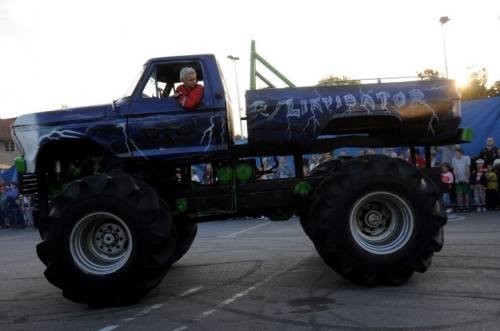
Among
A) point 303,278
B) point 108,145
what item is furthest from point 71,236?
point 303,278

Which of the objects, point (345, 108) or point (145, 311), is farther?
point (345, 108)

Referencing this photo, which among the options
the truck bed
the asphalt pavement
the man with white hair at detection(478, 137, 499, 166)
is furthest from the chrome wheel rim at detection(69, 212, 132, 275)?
the man with white hair at detection(478, 137, 499, 166)

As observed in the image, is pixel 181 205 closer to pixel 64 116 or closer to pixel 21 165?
pixel 64 116

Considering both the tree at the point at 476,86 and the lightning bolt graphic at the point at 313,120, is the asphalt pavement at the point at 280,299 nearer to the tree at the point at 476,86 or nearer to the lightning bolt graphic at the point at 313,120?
the lightning bolt graphic at the point at 313,120

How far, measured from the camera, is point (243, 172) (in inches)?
281

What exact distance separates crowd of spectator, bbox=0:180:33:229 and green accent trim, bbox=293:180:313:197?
16.0 metres

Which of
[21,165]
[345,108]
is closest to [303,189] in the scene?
[345,108]

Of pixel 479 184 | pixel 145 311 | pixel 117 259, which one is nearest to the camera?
pixel 145 311

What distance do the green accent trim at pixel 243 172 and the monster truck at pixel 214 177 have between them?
0.04ft

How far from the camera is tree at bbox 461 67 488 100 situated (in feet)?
195

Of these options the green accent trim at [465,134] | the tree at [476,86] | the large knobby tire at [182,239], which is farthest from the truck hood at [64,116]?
the tree at [476,86]

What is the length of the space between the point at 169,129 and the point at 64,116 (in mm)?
1208

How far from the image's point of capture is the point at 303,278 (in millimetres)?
6988

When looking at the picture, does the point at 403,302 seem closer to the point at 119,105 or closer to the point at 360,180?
the point at 360,180
